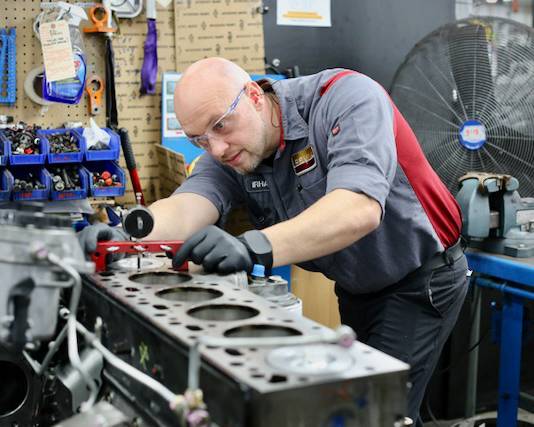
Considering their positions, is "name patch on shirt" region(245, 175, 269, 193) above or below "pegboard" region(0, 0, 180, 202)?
below

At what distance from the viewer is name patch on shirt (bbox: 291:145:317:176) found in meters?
1.61

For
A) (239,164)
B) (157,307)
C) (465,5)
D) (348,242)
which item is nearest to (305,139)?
(239,164)

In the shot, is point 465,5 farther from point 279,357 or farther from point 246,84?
point 279,357

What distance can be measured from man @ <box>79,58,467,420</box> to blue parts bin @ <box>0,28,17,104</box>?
934 mm

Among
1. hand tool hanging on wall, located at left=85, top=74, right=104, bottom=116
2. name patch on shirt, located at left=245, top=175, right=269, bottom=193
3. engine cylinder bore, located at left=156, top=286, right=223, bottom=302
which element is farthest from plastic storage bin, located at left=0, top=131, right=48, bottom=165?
engine cylinder bore, located at left=156, top=286, right=223, bottom=302

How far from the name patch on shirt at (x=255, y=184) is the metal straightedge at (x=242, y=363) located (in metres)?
0.65

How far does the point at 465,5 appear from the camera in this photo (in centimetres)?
347

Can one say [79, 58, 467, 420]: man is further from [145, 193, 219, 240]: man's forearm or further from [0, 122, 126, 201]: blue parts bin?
[0, 122, 126, 201]: blue parts bin

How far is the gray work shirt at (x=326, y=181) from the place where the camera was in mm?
1464

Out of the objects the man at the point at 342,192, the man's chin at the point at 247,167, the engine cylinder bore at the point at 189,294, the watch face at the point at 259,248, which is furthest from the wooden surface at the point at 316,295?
the engine cylinder bore at the point at 189,294

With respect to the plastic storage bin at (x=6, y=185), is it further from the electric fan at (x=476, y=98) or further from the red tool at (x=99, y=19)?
the electric fan at (x=476, y=98)

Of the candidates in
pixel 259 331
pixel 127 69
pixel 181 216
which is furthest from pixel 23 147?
pixel 259 331

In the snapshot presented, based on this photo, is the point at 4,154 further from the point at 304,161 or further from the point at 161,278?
the point at 161,278

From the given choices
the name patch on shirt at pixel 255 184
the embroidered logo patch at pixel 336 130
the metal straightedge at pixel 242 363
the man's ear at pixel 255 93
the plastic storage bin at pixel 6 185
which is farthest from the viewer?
the plastic storage bin at pixel 6 185
